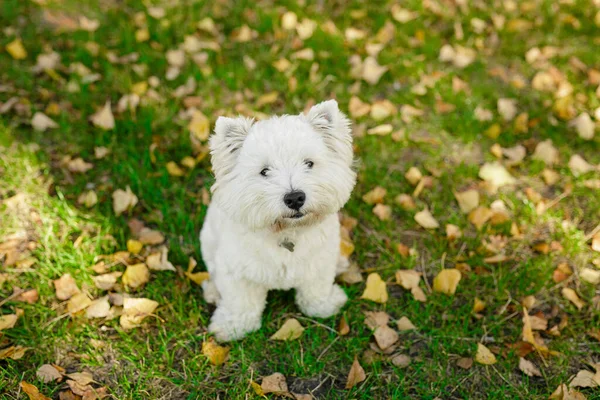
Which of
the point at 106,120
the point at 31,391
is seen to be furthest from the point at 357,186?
the point at 31,391

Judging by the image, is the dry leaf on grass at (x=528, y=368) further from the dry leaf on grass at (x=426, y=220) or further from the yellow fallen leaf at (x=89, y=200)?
the yellow fallen leaf at (x=89, y=200)

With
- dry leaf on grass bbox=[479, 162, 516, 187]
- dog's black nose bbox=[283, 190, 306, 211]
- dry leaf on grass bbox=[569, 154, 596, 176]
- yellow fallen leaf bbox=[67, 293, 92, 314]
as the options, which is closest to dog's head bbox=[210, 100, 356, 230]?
dog's black nose bbox=[283, 190, 306, 211]

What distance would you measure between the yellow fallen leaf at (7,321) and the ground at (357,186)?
0.05 ft

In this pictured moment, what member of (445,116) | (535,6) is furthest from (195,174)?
(535,6)

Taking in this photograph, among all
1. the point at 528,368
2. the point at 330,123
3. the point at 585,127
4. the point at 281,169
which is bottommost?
the point at 528,368

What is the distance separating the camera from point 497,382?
3146mm

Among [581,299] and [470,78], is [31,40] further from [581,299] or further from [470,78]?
[581,299]

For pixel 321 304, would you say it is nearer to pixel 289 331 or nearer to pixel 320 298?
pixel 320 298

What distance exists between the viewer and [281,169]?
106 inches

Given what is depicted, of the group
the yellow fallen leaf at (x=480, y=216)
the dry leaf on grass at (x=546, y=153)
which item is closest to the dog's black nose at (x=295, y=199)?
the yellow fallen leaf at (x=480, y=216)

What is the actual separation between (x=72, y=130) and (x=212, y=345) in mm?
2500

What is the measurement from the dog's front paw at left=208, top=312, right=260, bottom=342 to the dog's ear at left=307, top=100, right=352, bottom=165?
1239 millimetres

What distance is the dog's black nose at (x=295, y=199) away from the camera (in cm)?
262

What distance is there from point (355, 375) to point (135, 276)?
1.60 meters
